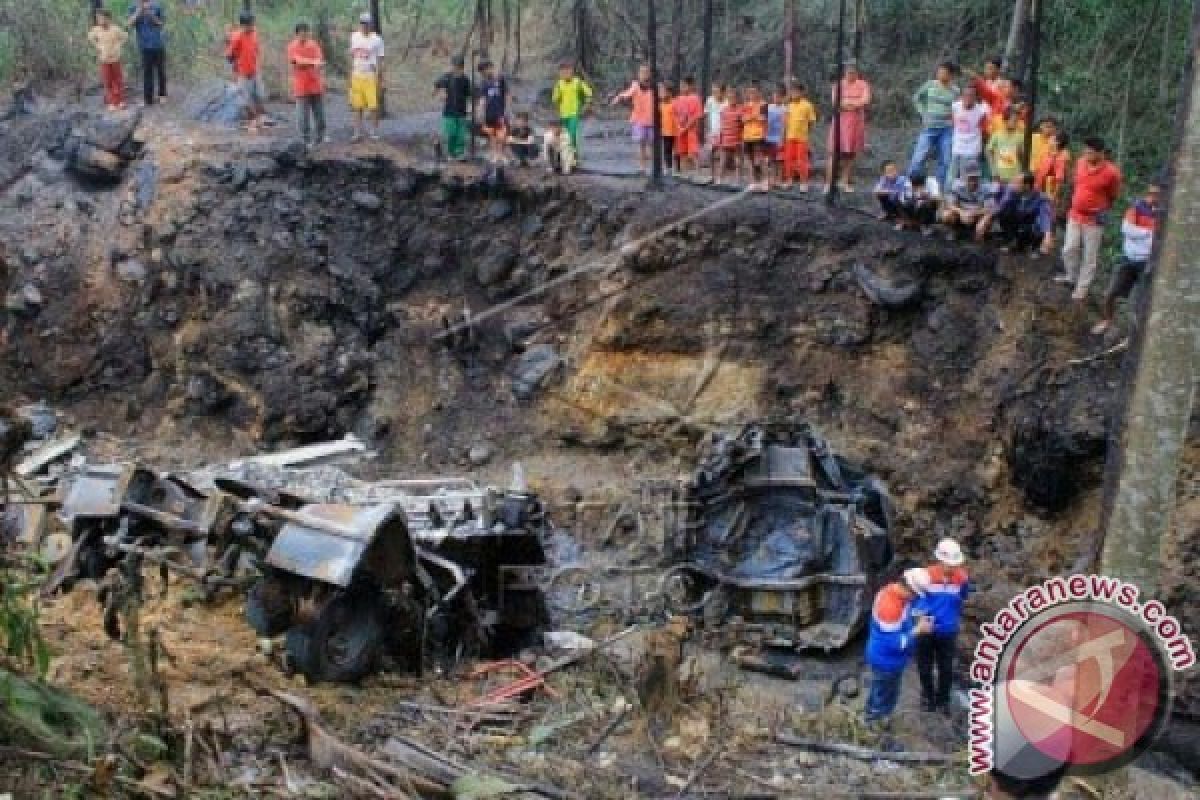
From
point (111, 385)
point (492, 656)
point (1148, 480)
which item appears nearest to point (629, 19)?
point (111, 385)

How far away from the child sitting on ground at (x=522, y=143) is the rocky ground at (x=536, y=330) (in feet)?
1.99

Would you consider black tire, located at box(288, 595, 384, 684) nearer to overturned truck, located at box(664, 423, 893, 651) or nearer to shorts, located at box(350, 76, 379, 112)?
overturned truck, located at box(664, 423, 893, 651)

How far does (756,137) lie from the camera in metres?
16.7

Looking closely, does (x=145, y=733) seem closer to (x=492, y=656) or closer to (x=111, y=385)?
(x=492, y=656)

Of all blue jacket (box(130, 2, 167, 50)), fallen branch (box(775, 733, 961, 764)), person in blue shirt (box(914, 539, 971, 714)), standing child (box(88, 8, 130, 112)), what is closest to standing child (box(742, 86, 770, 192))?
person in blue shirt (box(914, 539, 971, 714))

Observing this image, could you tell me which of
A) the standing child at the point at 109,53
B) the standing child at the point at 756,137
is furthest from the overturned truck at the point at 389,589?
the standing child at the point at 109,53

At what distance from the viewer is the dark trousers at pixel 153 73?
19.5m

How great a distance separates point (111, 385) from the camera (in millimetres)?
17922

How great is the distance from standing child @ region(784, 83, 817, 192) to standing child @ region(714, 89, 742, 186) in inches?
24.2

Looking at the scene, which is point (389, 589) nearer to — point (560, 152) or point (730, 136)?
point (730, 136)

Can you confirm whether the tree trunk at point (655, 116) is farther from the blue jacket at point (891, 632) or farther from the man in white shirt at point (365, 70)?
the blue jacket at point (891, 632)

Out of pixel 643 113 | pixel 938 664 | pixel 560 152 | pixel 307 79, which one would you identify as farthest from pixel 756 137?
pixel 938 664

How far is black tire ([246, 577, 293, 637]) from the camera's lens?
825 centimetres

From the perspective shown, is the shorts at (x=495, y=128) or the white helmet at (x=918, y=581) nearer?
the white helmet at (x=918, y=581)
